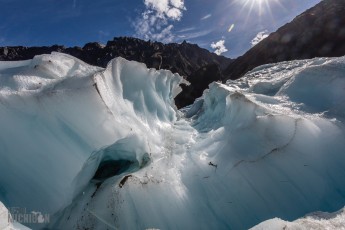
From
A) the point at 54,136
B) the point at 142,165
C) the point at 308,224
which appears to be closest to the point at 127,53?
the point at 142,165

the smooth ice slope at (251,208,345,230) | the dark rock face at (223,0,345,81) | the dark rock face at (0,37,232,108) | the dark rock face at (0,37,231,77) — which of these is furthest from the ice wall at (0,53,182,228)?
the dark rock face at (0,37,231,77)

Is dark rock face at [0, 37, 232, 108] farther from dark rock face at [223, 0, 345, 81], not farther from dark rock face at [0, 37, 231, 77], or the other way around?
dark rock face at [223, 0, 345, 81]

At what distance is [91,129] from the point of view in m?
2.99

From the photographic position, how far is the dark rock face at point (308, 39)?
93.1 feet

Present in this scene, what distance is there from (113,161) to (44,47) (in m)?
75.2

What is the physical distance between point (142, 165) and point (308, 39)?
103 feet

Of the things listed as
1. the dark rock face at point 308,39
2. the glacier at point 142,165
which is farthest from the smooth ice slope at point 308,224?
the dark rock face at point 308,39

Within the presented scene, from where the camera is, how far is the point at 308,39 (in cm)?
3111

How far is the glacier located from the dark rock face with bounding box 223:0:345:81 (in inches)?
1006

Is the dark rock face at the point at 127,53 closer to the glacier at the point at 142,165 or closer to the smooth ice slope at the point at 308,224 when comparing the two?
the glacier at the point at 142,165

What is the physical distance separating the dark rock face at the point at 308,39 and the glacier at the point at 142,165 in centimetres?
2555

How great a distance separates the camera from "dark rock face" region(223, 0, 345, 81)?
93.1 ft

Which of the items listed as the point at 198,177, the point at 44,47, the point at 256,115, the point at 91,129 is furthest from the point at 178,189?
the point at 44,47

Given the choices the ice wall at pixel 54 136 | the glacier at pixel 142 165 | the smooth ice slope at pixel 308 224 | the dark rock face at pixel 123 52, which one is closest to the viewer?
the smooth ice slope at pixel 308 224
